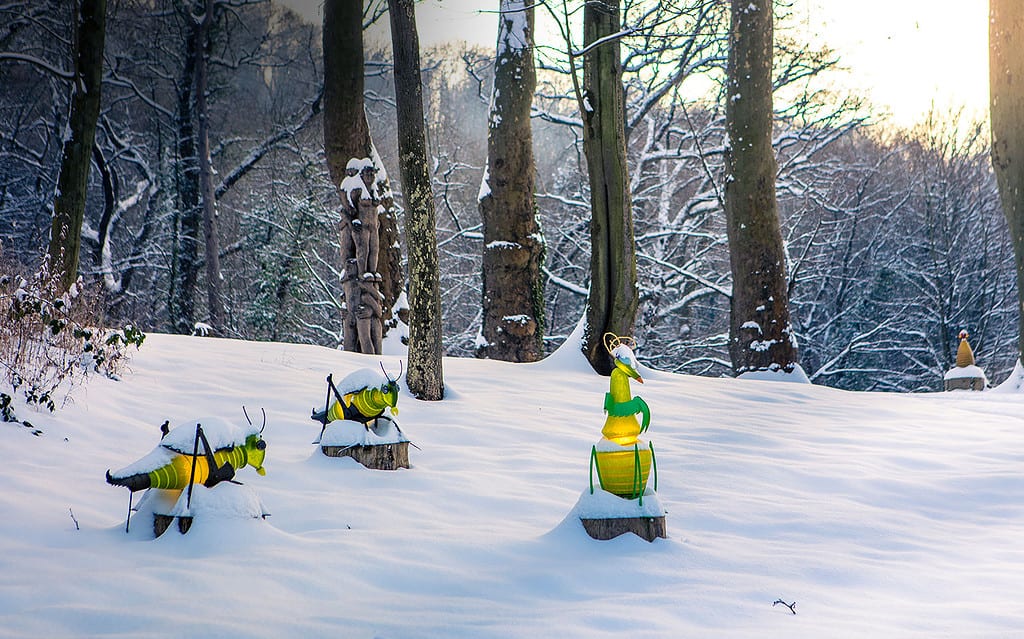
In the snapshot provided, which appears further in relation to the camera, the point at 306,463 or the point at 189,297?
the point at 189,297

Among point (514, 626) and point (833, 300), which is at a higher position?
point (833, 300)

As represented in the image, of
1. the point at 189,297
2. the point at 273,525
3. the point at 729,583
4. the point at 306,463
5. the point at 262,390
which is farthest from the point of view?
the point at 189,297

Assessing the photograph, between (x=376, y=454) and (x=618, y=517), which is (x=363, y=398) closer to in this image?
(x=376, y=454)

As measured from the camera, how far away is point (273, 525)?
158 inches

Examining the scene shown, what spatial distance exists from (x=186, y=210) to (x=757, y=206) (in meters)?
13.0

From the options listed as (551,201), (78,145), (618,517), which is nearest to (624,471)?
(618,517)

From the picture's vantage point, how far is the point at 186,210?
18.5 m

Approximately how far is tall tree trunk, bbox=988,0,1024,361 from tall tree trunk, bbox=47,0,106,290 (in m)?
10.8

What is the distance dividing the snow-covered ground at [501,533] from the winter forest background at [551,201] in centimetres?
955

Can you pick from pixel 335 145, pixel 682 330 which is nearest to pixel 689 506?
pixel 335 145

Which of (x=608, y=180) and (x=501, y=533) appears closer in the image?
(x=501, y=533)

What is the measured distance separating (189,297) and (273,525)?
15.2 meters

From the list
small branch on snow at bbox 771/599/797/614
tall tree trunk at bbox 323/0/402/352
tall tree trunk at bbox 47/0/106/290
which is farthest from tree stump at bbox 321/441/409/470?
tall tree trunk at bbox 323/0/402/352

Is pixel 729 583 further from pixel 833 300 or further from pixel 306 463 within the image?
pixel 833 300
